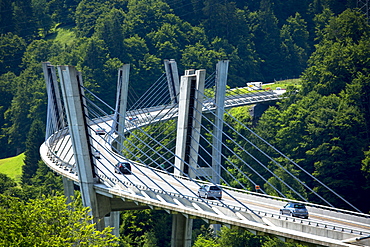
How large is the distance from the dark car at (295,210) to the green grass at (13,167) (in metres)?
81.3

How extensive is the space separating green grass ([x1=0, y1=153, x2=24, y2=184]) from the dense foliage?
3.63 meters

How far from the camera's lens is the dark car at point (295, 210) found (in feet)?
140

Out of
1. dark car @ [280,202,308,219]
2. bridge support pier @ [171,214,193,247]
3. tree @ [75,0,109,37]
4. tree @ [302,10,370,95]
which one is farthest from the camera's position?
tree @ [75,0,109,37]

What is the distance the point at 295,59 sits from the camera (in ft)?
499

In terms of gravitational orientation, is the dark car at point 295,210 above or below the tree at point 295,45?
below

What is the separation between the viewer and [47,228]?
46.7 m

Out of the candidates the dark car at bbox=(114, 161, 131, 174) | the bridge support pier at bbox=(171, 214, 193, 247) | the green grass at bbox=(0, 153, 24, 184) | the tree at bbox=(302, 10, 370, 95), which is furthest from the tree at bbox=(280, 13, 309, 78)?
the bridge support pier at bbox=(171, 214, 193, 247)

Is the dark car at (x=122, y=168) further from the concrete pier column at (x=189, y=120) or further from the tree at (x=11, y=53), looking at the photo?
the tree at (x=11, y=53)

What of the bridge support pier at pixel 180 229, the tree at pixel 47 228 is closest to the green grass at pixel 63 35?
the bridge support pier at pixel 180 229

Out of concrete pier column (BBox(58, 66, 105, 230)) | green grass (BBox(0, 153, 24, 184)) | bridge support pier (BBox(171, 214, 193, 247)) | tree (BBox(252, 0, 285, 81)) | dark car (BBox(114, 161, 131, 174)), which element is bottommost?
green grass (BBox(0, 153, 24, 184))

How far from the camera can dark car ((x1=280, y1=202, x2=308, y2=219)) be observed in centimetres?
4275

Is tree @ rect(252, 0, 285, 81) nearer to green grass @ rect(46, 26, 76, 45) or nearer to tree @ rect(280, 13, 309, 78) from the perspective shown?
tree @ rect(280, 13, 309, 78)

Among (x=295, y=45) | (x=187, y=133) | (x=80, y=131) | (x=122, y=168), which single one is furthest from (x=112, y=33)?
(x=80, y=131)

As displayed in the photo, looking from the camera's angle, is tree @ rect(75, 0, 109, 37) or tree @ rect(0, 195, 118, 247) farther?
tree @ rect(75, 0, 109, 37)
